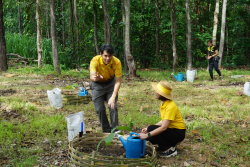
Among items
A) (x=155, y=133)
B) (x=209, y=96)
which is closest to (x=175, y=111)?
(x=155, y=133)

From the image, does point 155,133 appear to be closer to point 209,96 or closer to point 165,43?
point 209,96

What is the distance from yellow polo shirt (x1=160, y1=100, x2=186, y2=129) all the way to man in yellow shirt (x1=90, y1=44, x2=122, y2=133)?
0.78 meters

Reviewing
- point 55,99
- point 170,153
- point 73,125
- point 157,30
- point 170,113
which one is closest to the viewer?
point 170,113

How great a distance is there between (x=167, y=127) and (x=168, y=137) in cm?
23

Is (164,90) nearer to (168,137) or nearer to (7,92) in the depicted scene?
(168,137)

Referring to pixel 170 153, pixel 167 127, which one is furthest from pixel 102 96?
pixel 170 153

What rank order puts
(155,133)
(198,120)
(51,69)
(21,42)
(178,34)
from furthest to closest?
1. (178,34)
2. (21,42)
3. (51,69)
4. (198,120)
5. (155,133)

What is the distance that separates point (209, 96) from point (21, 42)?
35.0 feet

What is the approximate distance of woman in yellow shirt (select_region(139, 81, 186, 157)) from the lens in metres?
3.13

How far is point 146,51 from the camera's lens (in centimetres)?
1884

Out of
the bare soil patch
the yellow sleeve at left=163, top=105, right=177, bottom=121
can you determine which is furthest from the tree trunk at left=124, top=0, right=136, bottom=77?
the yellow sleeve at left=163, top=105, right=177, bottom=121

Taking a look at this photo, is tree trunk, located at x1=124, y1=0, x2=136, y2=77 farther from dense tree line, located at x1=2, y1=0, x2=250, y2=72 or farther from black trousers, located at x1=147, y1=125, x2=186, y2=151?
black trousers, located at x1=147, y1=125, x2=186, y2=151

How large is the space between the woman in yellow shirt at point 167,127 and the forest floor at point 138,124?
21 cm

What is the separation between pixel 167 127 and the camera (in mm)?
3166
